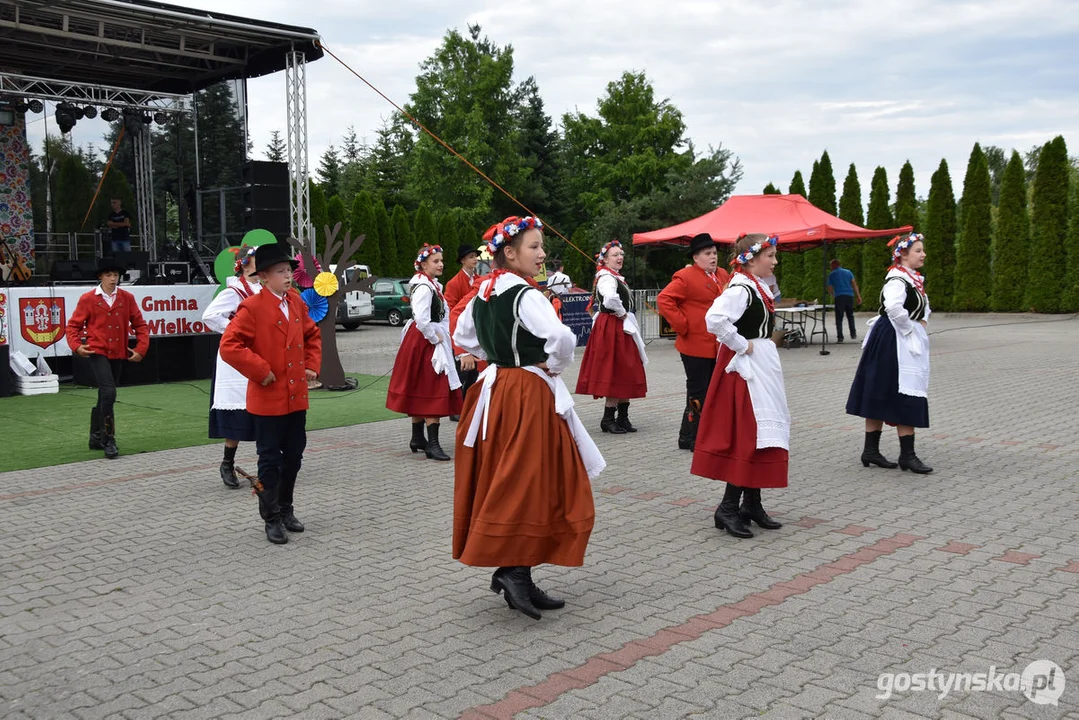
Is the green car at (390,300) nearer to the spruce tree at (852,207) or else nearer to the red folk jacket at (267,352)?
the spruce tree at (852,207)

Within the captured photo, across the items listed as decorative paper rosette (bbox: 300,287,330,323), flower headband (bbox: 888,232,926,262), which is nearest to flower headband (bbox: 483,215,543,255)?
flower headband (bbox: 888,232,926,262)

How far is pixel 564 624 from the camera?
4293 millimetres

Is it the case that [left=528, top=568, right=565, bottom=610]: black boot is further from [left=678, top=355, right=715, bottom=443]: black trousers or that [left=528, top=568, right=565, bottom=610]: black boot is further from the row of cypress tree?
the row of cypress tree

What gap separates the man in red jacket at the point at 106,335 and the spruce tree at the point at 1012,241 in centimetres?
2658

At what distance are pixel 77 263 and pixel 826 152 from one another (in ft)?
86.1

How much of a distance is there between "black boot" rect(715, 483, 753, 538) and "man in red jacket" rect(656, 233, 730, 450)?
2385 millimetres

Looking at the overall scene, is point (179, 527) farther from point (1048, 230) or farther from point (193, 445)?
point (1048, 230)

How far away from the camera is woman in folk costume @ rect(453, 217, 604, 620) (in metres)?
4.23

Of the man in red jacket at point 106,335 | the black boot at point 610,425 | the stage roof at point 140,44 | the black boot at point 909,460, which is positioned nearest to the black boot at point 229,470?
the man in red jacket at point 106,335

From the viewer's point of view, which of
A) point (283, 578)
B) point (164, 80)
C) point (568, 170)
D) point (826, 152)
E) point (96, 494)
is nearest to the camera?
point (283, 578)

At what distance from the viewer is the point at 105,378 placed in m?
8.56

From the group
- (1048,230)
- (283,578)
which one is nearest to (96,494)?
(283,578)

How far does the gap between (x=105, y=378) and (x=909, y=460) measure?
23.1ft

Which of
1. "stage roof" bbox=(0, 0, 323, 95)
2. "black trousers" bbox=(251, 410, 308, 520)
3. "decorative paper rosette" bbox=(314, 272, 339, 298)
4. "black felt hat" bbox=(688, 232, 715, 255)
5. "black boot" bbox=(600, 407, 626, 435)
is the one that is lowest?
"black boot" bbox=(600, 407, 626, 435)
